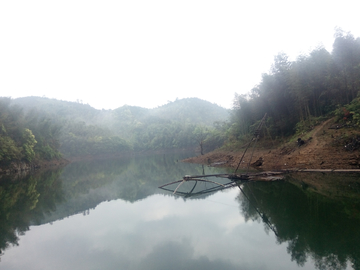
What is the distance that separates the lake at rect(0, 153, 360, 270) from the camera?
230 inches

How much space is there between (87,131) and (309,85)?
8117 cm

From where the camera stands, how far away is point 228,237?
7.21m

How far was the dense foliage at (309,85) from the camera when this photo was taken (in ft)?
62.6

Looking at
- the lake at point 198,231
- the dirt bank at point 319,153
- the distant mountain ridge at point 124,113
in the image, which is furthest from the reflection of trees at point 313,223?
the distant mountain ridge at point 124,113

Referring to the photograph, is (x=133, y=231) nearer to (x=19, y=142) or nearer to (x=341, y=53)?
(x=341, y=53)

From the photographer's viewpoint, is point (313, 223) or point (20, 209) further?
point (20, 209)

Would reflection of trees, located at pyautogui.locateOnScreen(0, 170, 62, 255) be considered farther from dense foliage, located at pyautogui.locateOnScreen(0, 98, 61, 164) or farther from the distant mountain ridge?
the distant mountain ridge

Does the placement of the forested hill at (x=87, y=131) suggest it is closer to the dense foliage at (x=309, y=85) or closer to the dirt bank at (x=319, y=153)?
the dense foliage at (x=309, y=85)

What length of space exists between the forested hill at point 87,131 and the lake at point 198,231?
89.3ft

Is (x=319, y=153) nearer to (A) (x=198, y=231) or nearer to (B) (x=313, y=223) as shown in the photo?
(B) (x=313, y=223)

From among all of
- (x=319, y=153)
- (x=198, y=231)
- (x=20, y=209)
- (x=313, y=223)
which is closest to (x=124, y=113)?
(x=20, y=209)

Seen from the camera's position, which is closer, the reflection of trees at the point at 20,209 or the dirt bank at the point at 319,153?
the reflection of trees at the point at 20,209

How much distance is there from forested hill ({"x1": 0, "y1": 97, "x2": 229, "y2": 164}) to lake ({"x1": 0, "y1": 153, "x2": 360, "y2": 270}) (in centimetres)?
2723

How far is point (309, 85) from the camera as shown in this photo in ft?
70.0
